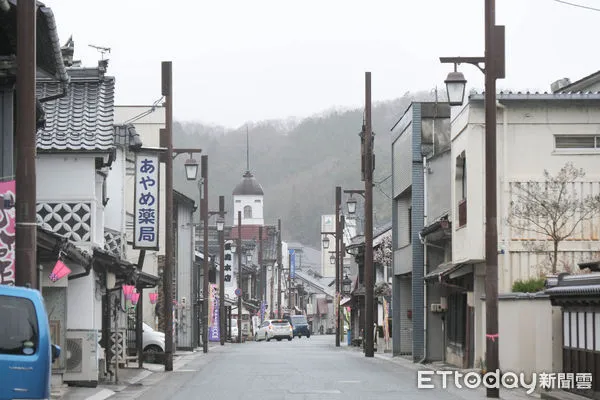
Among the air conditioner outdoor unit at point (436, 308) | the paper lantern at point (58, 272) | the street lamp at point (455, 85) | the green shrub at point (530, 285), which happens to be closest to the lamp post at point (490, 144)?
the street lamp at point (455, 85)

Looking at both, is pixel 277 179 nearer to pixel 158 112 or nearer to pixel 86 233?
pixel 158 112

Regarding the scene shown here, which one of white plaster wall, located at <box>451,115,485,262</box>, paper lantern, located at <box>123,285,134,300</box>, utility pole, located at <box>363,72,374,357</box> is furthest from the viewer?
utility pole, located at <box>363,72,374,357</box>

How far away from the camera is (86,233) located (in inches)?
1102

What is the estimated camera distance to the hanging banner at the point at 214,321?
250 feet

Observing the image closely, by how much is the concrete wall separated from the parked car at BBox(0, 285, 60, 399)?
42.8 ft

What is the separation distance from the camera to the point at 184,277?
59.4m

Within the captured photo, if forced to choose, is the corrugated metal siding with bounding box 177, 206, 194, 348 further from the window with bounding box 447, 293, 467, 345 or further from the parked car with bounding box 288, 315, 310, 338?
the parked car with bounding box 288, 315, 310, 338

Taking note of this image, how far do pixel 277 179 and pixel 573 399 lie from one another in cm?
17497

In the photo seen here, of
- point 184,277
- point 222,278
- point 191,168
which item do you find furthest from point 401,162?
point 222,278

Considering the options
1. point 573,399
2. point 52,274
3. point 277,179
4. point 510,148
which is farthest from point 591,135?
point 277,179

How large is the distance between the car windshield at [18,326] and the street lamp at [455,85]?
11841 millimetres

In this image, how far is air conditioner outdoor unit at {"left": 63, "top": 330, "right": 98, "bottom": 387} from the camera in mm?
26422

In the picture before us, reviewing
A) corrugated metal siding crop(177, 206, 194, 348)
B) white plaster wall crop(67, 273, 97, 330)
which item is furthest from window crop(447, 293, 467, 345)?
corrugated metal siding crop(177, 206, 194, 348)

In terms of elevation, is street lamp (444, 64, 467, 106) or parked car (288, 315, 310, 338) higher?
street lamp (444, 64, 467, 106)
